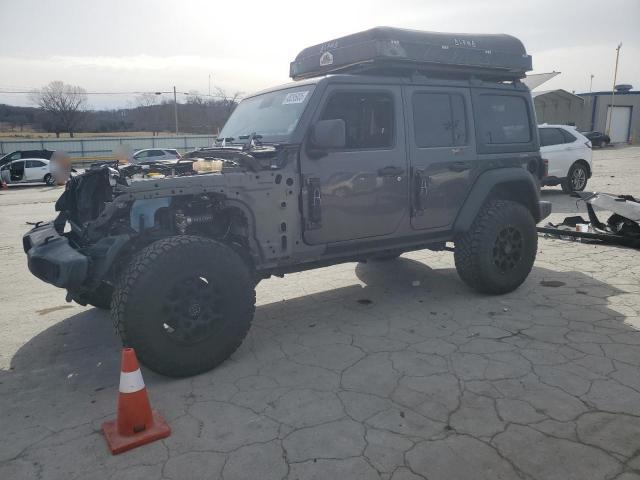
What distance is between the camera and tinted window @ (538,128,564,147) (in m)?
11.6

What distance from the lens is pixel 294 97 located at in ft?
13.4

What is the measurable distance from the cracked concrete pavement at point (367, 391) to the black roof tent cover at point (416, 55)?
2288 millimetres

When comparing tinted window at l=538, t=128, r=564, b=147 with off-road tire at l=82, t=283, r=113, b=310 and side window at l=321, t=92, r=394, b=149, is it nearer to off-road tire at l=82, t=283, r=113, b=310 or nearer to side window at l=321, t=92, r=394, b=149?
side window at l=321, t=92, r=394, b=149

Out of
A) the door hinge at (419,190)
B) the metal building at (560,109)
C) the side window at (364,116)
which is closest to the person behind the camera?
the side window at (364,116)

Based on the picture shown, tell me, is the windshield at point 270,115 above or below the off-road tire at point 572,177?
above

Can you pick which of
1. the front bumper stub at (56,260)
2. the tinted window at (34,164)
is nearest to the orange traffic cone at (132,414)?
the front bumper stub at (56,260)

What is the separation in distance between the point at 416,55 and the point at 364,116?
778 mm

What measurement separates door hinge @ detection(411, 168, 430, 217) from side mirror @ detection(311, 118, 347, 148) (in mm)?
1019

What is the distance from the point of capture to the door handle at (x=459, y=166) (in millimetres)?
4625

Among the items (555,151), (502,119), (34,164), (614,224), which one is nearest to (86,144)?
(34,164)

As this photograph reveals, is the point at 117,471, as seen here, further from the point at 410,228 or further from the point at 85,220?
the point at 410,228

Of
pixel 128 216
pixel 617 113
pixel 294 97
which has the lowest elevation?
pixel 128 216

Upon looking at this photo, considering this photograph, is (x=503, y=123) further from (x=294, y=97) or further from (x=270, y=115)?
(x=270, y=115)

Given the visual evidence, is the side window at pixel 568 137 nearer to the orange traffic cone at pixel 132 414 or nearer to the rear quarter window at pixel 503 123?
the rear quarter window at pixel 503 123
